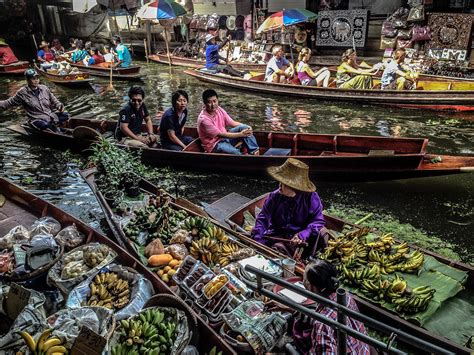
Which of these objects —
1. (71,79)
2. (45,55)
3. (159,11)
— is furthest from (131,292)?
(45,55)

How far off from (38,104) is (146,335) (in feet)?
28.4

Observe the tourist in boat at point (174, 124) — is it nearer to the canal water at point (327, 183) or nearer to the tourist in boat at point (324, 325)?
the canal water at point (327, 183)

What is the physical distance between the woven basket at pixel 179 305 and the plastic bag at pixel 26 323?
A: 0.96m

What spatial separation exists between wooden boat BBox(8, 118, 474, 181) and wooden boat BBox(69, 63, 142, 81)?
381 inches

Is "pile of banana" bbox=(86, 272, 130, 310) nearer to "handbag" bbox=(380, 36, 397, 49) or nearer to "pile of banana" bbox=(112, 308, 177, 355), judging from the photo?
"pile of banana" bbox=(112, 308, 177, 355)

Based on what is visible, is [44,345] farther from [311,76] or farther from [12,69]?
[12,69]

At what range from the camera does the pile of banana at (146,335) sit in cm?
307

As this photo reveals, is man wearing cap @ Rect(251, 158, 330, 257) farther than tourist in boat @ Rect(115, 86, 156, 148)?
A: No

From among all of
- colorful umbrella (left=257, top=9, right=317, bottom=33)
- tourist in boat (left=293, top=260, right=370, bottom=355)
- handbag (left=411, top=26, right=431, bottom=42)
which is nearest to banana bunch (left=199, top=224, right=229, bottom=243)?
tourist in boat (left=293, top=260, right=370, bottom=355)

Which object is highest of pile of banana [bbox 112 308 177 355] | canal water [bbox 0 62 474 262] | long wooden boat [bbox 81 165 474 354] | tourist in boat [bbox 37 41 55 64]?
tourist in boat [bbox 37 41 55 64]

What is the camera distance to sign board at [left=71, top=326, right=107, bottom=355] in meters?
2.88

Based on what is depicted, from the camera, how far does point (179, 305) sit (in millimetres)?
3490

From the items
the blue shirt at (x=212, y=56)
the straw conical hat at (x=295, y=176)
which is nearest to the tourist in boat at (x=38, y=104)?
the straw conical hat at (x=295, y=176)

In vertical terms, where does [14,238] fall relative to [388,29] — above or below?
below
